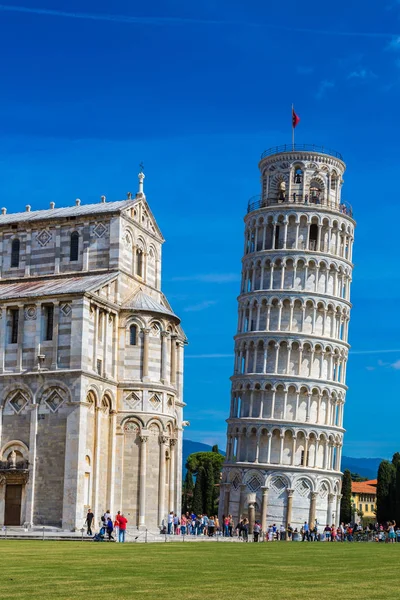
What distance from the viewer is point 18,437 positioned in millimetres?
55062

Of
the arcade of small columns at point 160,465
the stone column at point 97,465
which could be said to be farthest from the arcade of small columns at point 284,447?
the stone column at point 97,465

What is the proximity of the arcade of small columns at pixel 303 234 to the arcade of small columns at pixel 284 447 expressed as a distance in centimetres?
1818

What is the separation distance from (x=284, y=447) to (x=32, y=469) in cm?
4440

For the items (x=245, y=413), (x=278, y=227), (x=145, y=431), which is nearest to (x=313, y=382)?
(x=245, y=413)

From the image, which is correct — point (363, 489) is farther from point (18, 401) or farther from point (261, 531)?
point (18, 401)

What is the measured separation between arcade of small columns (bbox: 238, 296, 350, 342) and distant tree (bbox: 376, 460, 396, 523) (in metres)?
17.7

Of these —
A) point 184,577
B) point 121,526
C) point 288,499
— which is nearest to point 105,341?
point 121,526

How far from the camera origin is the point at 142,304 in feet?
197

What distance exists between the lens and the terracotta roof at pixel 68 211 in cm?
6212

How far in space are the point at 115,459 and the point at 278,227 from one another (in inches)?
1882

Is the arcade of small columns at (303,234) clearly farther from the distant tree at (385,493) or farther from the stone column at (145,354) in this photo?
the stone column at (145,354)

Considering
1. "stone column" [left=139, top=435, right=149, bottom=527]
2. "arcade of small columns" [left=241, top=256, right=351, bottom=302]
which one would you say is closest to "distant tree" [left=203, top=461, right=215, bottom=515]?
"arcade of small columns" [left=241, top=256, right=351, bottom=302]

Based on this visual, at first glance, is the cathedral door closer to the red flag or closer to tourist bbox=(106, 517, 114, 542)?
tourist bbox=(106, 517, 114, 542)

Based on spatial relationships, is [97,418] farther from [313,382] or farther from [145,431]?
[313,382]
